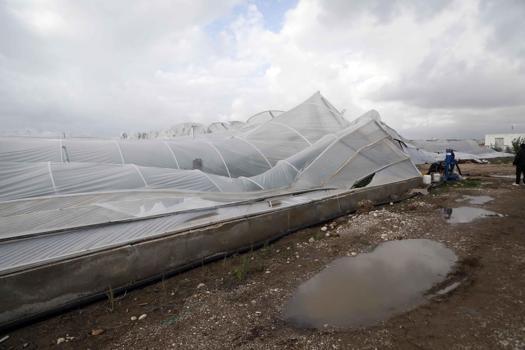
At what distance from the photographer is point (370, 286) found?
3.92 meters

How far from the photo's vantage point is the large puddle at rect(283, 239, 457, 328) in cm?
329

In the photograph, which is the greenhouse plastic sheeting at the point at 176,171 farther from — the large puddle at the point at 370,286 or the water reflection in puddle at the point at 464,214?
the large puddle at the point at 370,286

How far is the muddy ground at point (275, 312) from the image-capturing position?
2859 millimetres

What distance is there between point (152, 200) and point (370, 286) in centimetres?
436

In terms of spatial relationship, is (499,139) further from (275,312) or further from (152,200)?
(275,312)

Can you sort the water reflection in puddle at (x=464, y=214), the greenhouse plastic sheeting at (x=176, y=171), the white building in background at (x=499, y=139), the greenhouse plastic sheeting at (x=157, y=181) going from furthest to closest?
1. the white building in background at (x=499, y=139)
2. the water reflection in puddle at (x=464, y=214)
3. the greenhouse plastic sheeting at (x=176, y=171)
4. the greenhouse plastic sheeting at (x=157, y=181)

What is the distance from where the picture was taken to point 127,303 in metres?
3.73

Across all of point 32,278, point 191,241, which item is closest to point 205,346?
point 191,241

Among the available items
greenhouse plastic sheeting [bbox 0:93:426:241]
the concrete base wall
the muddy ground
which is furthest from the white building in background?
the concrete base wall

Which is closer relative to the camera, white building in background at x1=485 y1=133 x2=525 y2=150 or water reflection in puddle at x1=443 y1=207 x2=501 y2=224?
water reflection in puddle at x1=443 y1=207 x2=501 y2=224

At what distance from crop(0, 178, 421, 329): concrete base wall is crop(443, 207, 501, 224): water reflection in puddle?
362 cm

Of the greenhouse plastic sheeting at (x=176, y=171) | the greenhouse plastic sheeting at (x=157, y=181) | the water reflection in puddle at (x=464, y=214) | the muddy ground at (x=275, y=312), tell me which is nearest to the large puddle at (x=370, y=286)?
the muddy ground at (x=275, y=312)

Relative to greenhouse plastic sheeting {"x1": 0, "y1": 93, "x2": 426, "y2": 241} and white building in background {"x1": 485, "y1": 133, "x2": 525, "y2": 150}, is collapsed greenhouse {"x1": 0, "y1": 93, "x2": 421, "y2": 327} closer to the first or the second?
greenhouse plastic sheeting {"x1": 0, "y1": 93, "x2": 426, "y2": 241}

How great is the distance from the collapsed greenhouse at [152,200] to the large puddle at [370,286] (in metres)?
1.71
